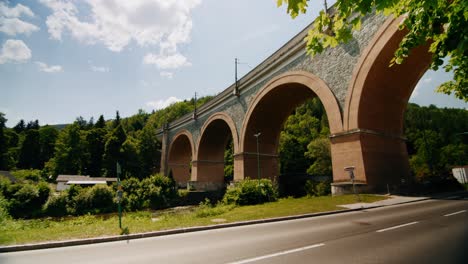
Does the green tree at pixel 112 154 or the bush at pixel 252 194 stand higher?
the green tree at pixel 112 154

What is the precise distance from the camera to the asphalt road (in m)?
4.39

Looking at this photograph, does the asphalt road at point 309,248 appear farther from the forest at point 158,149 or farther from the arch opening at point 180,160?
the arch opening at point 180,160

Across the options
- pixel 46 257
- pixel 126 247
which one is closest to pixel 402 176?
pixel 126 247

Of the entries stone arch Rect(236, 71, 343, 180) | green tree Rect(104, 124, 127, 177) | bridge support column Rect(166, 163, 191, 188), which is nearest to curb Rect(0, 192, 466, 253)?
stone arch Rect(236, 71, 343, 180)

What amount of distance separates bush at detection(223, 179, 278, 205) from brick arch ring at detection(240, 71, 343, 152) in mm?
5979

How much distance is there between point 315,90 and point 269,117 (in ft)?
28.4

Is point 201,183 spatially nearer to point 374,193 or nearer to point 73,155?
point 374,193

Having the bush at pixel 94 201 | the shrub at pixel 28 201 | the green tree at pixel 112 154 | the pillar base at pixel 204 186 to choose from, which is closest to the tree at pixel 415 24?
the bush at pixel 94 201

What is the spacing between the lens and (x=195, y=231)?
27.5 feet

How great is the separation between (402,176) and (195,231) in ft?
49.8

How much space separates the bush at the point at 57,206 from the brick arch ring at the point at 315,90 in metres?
20.2

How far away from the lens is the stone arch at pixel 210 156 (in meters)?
36.0

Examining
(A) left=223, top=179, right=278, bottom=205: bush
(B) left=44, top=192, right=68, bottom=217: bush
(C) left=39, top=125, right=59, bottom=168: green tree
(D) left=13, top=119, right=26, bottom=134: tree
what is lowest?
(B) left=44, top=192, right=68, bottom=217: bush

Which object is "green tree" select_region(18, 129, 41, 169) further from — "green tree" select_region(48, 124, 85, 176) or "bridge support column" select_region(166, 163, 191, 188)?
"bridge support column" select_region(166, 163, 191, 188)
